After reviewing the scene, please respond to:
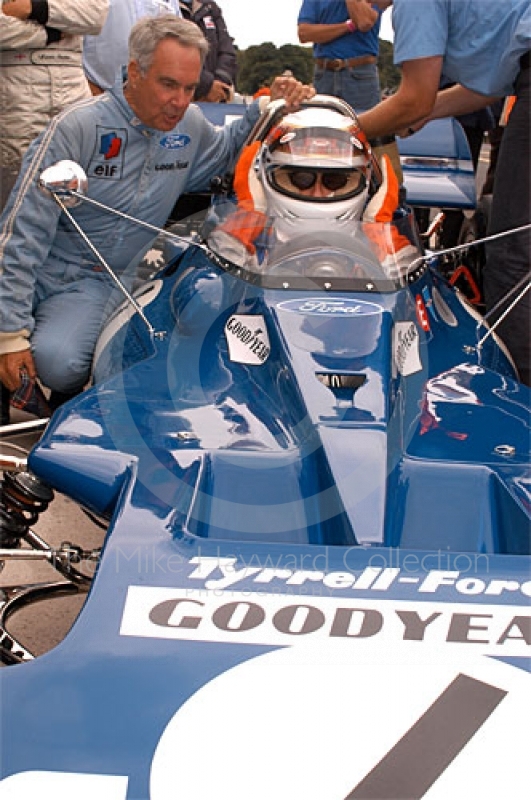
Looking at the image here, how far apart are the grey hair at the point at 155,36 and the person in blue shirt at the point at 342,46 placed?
2863 mm

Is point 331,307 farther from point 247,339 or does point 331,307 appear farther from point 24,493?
point 24,493

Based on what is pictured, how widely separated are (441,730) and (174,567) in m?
0.60

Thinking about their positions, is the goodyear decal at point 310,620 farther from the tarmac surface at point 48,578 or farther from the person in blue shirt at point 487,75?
the person in blue shirt at point 487,75

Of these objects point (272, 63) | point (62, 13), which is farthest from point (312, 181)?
point (272, 63)

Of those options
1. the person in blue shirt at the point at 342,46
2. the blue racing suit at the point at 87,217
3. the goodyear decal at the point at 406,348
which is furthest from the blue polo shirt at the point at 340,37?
the goodyear decal at the point at 406,348

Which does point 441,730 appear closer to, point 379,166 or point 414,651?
point 414,651

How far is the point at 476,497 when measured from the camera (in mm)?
2377

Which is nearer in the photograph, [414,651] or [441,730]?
[441,730]

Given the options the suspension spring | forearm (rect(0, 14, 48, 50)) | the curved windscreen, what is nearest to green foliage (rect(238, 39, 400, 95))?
forearm (rect(0, 14, 48, 50))

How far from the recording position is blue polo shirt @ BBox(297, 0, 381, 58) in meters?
6.71

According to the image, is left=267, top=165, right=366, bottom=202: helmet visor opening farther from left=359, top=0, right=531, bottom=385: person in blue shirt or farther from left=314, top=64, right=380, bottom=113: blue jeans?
left=314, top=64, right=380, bottom=113: blue jeans

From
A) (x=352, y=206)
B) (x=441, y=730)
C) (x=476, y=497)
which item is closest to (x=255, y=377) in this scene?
(x=476, y=497)

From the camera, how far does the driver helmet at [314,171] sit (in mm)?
3492

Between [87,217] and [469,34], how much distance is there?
1.80 m
